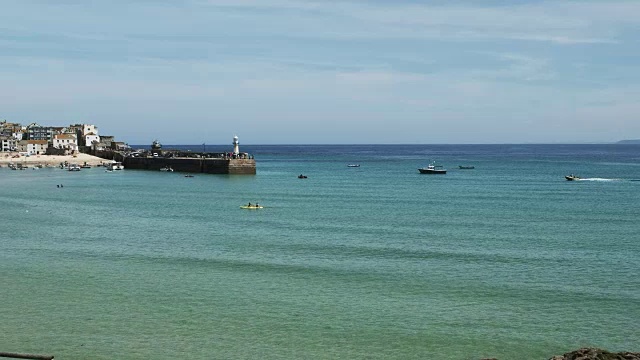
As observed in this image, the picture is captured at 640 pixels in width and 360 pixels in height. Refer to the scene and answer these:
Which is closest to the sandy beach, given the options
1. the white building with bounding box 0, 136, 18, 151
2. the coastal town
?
the coastal town

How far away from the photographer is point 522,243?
37.8 m

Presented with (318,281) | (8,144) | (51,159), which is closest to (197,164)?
(51,159)

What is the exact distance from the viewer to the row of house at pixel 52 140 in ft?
513

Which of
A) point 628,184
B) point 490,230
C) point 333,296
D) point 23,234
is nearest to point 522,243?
point 490,230

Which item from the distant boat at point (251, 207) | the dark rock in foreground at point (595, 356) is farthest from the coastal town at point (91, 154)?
the dark rock in foreground at point (595, 356)

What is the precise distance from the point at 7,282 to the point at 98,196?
131 feet

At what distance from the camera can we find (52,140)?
6255 inches

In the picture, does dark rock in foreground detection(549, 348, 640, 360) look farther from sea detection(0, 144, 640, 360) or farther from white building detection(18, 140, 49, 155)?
white building detection(18, 140, 49, 155)

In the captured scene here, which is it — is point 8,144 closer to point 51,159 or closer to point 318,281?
point 51,159

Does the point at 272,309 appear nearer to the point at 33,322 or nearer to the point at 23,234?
the point at 33,322

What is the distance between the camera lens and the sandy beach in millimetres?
134875

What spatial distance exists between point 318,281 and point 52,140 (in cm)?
14372

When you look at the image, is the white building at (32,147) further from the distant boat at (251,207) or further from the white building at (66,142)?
the distant boat at (251,207)

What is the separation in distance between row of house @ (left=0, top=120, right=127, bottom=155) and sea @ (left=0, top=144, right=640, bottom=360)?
10569cm
